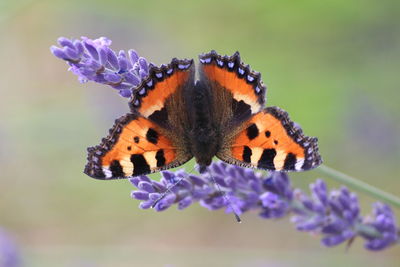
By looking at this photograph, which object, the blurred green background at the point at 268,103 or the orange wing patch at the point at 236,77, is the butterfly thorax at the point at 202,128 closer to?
the orange wing patch at the point at 236,77

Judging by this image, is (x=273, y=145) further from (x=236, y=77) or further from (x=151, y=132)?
(x=151, y=132)

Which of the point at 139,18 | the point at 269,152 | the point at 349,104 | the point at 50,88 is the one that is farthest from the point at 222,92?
the point at 50,88

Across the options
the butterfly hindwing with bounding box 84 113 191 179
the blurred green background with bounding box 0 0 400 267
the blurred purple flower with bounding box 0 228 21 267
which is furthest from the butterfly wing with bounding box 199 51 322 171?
the blurred purple flower with bounding box 0 228 21 267

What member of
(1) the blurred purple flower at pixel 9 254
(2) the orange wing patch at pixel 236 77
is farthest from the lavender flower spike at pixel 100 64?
(1) the blurred purple flower at pixel 9 254

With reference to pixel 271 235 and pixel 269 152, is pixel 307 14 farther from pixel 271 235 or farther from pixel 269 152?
pixel 269 152

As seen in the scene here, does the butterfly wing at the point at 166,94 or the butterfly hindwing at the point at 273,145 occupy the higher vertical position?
the butterfly wing at the point at 166,94

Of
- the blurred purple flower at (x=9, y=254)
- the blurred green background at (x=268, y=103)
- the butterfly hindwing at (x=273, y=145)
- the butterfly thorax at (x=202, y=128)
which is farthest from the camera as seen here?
the blurred green background at (x=268, y=103)
